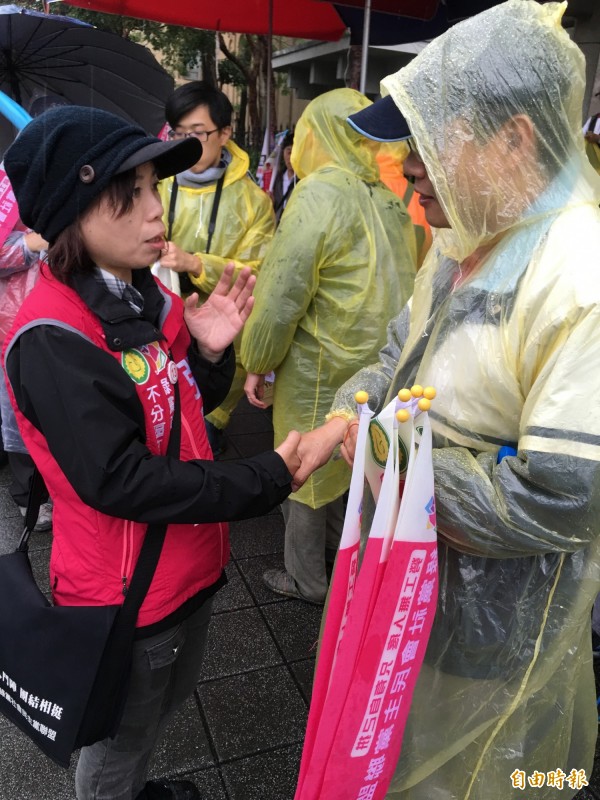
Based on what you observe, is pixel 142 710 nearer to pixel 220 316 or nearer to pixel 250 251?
pixel 220 316

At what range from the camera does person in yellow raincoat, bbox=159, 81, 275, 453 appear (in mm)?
3420

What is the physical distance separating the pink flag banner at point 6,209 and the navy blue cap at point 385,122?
Answer: 208 cm

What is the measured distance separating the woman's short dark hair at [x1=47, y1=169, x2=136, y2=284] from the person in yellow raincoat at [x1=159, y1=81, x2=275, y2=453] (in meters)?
2.00

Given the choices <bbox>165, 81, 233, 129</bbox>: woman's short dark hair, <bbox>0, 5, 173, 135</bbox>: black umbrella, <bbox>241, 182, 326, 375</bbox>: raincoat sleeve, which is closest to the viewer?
<bbox>241, 182, 326, 375</bbox>: raincoat sleeve

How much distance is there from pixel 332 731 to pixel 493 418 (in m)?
0.69

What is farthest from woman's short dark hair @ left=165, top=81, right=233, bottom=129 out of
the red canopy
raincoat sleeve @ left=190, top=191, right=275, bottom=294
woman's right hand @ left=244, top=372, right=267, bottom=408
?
the red canopy

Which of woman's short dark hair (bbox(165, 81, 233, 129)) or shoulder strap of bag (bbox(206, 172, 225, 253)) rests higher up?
woman's short dark hair (bbox(165, 81, 233, 129))

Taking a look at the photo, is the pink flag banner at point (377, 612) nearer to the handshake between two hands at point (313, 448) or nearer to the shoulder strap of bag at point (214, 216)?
the handshake between two hands at point (313, 448)

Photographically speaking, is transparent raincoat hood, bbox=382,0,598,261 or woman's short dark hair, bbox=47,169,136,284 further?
woman's short dark hair, bbox=47,169,136,284

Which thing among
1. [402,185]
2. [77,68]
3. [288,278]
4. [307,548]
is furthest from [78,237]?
[402,185]

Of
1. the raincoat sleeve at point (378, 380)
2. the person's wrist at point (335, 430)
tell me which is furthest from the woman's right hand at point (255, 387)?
the person's wrist at point (335, 430)

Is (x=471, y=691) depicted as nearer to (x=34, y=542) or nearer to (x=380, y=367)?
(x=380, y=367)

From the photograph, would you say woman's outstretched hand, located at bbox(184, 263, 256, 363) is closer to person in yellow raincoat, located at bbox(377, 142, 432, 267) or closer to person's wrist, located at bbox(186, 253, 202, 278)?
person's wrist, located at bbox(186, 253, 202, 278)

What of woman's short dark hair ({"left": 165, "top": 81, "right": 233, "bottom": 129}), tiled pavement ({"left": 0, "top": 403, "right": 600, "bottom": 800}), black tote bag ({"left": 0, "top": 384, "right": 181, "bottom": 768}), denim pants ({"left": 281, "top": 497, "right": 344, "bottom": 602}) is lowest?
tiled pavement ({"left": 0, "top": 403, "right": 600, "bottom": 800})
